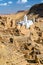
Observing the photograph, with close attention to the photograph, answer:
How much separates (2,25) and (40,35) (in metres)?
6.27

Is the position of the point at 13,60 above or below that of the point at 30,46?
above

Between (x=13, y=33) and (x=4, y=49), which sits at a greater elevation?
(x=4, y=49)

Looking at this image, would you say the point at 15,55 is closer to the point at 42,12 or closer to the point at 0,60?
the point at 0,60

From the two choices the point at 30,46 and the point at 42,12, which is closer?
the point at 30,46

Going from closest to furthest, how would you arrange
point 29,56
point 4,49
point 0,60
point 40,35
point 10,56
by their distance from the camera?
point 0,60 < point 10,56 < point 4,49 < point 29,56 < point 40,35

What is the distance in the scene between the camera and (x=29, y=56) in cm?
2336

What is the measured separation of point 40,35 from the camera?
38562mm

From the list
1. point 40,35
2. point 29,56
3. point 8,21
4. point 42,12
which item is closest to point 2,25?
point 8,21

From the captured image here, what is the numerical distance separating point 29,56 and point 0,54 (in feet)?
33.4

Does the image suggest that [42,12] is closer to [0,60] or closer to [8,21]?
[8,21]

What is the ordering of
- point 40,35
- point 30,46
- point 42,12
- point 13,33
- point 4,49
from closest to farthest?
point 4,49, point 30,46, point 13,33, point 40,35, point 42,12

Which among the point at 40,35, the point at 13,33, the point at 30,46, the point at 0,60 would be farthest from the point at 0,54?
the point at 40,35

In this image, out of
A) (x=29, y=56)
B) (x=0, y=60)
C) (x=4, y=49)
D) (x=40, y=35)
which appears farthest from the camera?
(x=40, y=35)

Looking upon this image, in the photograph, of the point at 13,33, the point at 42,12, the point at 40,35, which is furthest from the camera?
the point at 42,12
